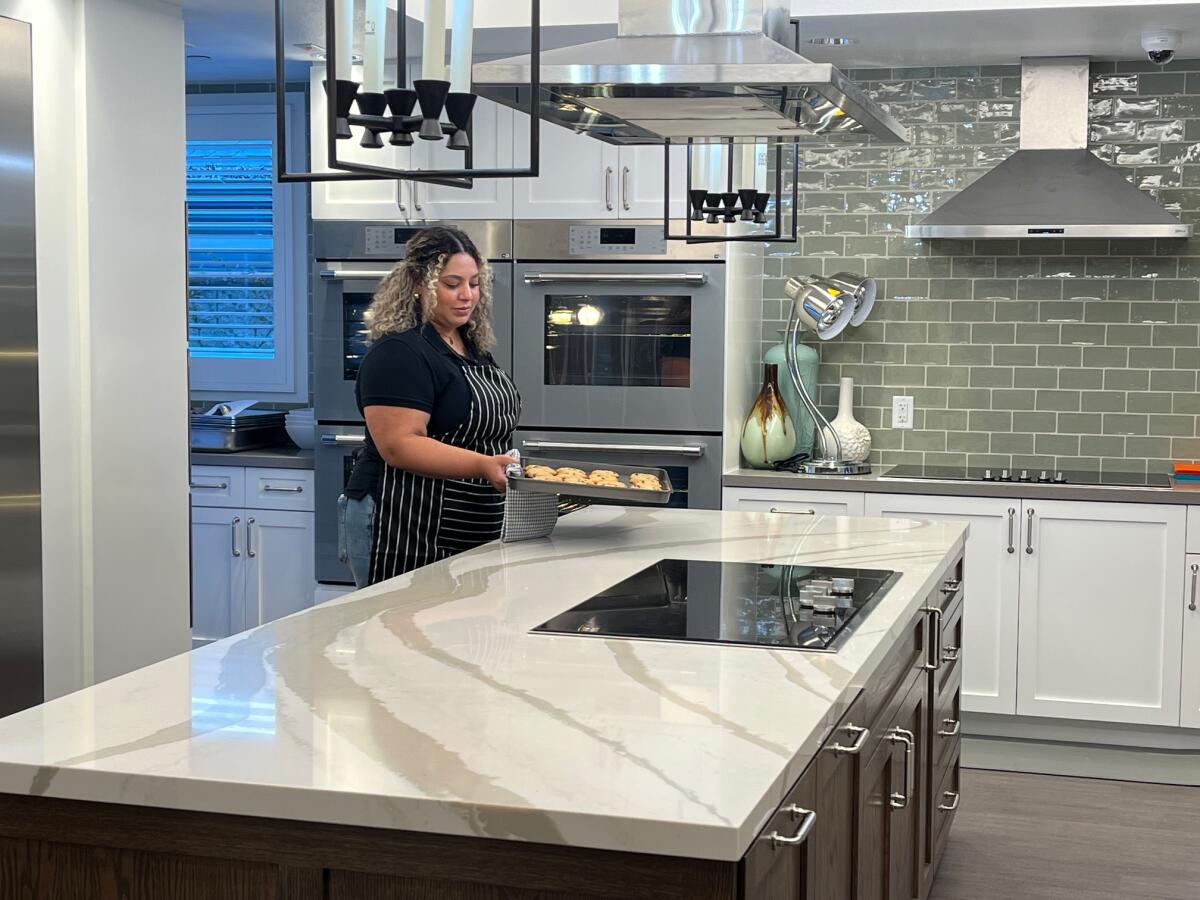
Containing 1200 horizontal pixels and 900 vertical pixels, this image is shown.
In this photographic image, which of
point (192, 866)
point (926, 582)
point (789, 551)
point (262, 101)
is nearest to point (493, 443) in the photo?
point (789, 551)

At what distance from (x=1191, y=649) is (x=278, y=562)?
3272 mm

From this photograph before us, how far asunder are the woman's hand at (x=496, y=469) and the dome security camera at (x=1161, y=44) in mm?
2697

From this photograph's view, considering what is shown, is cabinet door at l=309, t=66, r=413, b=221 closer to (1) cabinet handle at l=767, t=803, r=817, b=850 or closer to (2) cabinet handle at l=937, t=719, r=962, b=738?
(2) cabinet handle at l=937, t=719, r=962, b=738

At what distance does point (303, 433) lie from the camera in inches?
217

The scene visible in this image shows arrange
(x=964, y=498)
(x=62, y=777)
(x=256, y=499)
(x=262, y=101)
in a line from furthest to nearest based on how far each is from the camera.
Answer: (x=262, y=101) → (x=256, y=499) → (x=964, y=498) → (x=62, y=777)

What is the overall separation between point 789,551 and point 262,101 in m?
3.77

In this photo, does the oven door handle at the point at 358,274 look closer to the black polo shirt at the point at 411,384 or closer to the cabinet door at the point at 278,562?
the cabinet door at the point at 278,562

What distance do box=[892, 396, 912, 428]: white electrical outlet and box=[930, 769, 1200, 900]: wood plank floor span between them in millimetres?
1380

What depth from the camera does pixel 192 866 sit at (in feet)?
5.16

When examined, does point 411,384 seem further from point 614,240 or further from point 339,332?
point 339,332

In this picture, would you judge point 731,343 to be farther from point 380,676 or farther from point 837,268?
point 380,676

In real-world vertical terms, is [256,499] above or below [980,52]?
below

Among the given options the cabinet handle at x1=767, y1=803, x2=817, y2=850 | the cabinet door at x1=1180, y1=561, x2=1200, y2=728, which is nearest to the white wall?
the cabinet handle at x1=767, y1=803, x2=817, y2=850

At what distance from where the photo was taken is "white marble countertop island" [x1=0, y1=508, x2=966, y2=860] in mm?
1434
